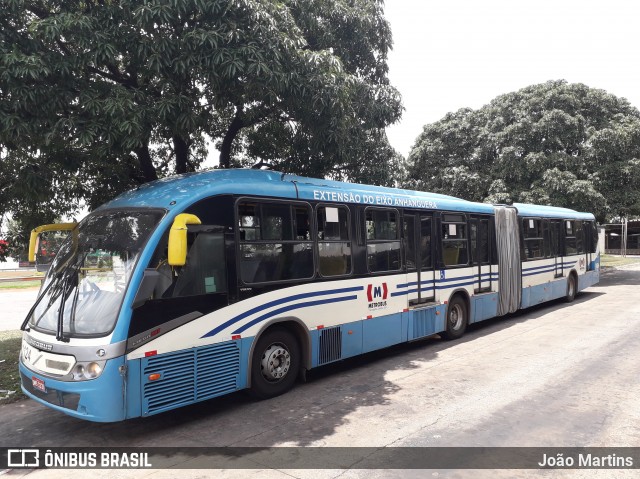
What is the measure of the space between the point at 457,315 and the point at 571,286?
770 cm

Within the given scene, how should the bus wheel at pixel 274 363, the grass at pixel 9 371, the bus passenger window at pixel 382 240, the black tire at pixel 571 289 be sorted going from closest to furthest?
the bus wheel at pixel 274 363, the grass at pixel 9 371, the bus passenger window at pixel 382 240, the black tire at pixel 571 289

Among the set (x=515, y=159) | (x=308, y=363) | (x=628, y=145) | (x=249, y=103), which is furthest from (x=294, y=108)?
(x=628, y=145)

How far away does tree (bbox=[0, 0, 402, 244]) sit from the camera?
6.93 m

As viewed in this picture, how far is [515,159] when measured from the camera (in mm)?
22953

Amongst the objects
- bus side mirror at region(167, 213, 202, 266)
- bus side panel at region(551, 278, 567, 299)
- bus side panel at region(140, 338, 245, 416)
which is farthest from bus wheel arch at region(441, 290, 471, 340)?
bus side mirror at region(167, 213, 202, 266)

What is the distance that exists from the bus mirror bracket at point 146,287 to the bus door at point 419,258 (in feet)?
17.4

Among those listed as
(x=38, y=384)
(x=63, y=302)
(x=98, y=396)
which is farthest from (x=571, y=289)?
(x=38, y=384)

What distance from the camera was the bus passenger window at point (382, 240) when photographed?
8141 millimetres

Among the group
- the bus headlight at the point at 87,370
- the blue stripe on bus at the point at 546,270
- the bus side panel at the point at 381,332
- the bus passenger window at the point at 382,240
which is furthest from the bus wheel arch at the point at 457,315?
the bus headlight at the point at 87,370

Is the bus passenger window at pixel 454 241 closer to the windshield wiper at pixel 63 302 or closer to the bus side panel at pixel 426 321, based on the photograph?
the bus side panel at pixel 426 321

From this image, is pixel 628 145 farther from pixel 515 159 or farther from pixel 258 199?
pixel 258 199

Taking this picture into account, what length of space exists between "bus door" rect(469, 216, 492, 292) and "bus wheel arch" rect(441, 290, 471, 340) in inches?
21.0

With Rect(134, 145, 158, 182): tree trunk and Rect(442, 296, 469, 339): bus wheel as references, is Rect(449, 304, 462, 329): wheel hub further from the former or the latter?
Rect(134, 145, 158, 182): tree trunk

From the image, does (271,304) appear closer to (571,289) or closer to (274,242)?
(274,242)
